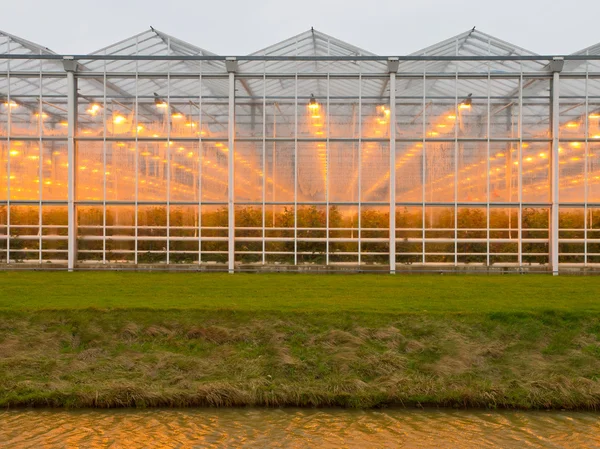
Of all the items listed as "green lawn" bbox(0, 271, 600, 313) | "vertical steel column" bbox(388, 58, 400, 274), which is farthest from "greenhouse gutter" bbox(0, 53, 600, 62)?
"green lawn" bbox(0, 271, 600, 313)

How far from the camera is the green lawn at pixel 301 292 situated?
1800 centimetres

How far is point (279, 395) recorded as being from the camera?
13211mm

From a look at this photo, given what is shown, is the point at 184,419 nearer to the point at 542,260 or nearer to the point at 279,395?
the point at 279,395

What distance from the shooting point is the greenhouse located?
92.9ft

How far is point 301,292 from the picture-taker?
20812mm

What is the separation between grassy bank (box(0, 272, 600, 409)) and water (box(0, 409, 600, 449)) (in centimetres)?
44

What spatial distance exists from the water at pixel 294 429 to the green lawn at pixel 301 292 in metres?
5.06

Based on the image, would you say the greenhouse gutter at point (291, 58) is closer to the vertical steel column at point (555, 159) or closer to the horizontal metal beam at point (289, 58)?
the horizontal metal beam at point (289, 58)

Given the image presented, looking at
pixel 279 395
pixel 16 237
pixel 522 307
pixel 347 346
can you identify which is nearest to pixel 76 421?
pixel 279 395

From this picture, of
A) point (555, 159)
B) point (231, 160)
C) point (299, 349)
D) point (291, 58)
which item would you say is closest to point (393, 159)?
point (291, 58)

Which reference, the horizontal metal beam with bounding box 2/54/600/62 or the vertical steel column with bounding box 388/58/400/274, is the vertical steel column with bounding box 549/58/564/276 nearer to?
the horizontal metal beam with bounding box 2/54/600/62

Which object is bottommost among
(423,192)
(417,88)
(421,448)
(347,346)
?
(421,448)

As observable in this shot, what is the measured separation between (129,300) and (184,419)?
738 cm

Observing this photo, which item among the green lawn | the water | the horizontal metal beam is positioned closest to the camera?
the water
